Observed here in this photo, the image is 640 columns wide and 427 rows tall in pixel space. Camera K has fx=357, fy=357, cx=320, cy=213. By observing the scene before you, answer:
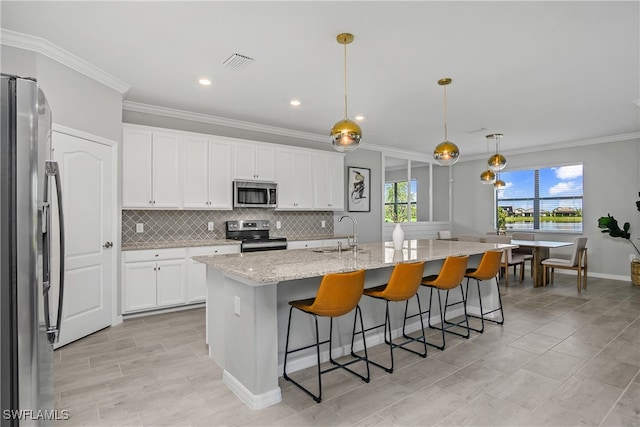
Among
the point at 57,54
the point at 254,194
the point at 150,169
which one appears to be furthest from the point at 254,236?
the point at 57,54

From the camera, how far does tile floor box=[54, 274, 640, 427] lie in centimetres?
218

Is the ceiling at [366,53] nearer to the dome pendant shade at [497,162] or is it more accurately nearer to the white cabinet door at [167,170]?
the white cabinet door at [167,170]

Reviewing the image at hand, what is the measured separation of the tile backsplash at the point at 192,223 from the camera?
4625 millimetres

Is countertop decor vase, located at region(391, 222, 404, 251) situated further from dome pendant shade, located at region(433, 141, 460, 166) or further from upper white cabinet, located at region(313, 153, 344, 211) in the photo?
upper white cabinet, located at region(313, 153, 344, 211)

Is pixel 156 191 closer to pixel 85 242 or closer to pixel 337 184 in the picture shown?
pixel 85 242

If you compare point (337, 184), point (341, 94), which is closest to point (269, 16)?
point (341, 94)

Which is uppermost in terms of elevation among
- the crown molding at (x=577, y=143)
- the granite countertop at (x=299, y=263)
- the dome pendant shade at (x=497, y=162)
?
the crown molding at (x=577, y=143)

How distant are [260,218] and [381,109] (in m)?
2.49

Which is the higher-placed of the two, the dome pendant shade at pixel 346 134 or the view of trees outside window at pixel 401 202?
the dome pendant shade at pixel 346 134

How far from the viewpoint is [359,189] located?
282 inches

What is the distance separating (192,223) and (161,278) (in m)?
1.00

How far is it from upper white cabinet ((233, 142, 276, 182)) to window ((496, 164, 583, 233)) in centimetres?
577

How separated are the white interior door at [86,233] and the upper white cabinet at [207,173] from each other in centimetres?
100

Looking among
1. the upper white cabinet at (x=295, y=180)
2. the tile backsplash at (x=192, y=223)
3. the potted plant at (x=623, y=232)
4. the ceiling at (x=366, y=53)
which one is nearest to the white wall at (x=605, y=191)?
Result: the potted plant at (x=623, y=232)
